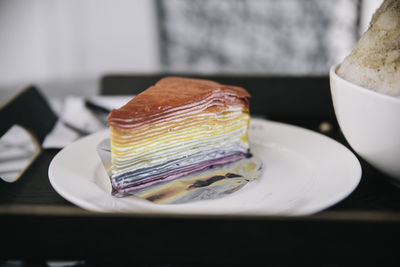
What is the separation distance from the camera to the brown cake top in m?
0.63

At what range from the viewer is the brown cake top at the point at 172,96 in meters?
0.63

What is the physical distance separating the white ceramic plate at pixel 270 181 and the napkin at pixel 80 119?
10cm

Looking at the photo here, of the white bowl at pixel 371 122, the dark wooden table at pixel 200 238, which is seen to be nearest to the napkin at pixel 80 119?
the dark wooden table at pixel 200 238

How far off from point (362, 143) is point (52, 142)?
567 mm

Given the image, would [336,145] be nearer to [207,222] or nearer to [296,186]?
[296,186]

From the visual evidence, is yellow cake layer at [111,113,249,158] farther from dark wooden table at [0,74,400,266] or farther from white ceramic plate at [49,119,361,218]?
dark wooden table at [0,74,400,266]

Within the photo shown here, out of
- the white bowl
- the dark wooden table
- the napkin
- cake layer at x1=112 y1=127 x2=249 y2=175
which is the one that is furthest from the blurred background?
Result: the dark wooden table

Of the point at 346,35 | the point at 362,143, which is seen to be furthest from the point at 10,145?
the point at 346,35

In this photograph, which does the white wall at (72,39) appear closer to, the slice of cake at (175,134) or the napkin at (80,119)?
the napkin at (80,119)

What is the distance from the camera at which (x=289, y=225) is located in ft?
1.31

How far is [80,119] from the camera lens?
2.98 ft

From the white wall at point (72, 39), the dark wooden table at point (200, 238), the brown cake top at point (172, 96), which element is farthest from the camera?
the white wall at point (72, 39)

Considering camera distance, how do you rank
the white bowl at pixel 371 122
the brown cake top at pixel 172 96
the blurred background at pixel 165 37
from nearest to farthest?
the white bowl at pixel 371 122
the brown cake top at pixel 172 96
the blurred background at pixel 165 37

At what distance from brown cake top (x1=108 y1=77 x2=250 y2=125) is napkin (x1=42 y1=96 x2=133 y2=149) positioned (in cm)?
21
